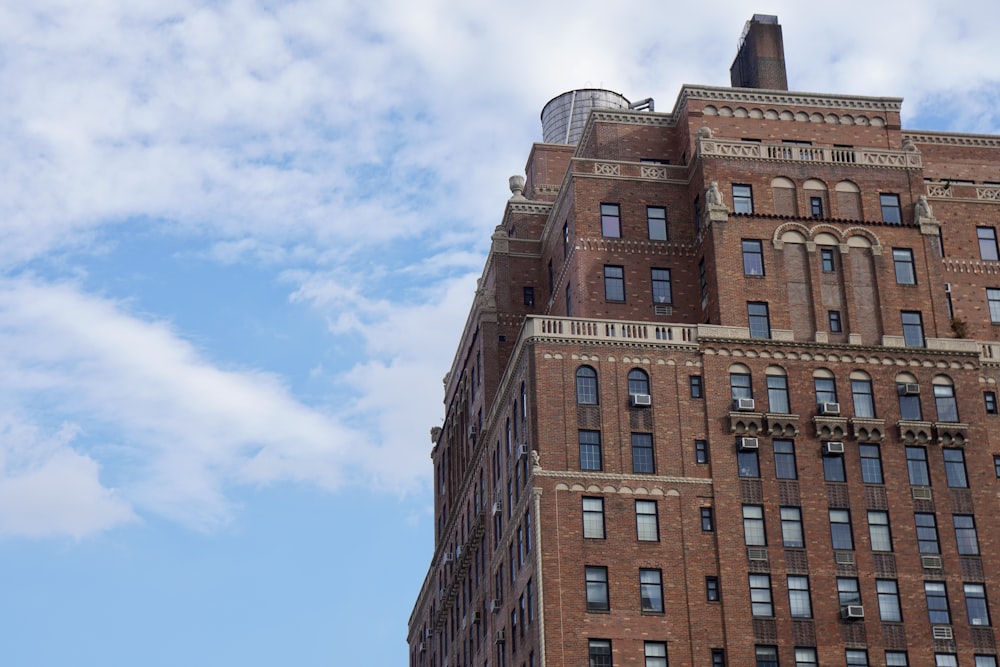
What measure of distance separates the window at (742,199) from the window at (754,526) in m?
18.6

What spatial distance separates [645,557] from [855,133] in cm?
3216

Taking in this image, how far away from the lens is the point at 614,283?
339 feet

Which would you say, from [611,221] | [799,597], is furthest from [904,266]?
[799,597]

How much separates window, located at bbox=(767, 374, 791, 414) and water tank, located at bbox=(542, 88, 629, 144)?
46.5m

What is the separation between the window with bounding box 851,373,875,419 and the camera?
97.8 metres

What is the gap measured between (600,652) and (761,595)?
923 cm

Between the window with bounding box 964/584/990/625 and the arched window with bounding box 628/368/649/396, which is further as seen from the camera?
the arched window with bounding box 628/368/649/396

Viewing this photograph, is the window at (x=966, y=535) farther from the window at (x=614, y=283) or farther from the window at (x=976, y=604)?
the window at (x=614, y=283)

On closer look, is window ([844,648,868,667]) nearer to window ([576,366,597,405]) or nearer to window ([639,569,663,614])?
window ([639,569,663,614])

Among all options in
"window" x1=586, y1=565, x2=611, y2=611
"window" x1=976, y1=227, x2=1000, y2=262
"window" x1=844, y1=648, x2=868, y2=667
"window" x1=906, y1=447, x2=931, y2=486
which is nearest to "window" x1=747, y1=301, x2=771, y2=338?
"window" x1=906, y1=447, x2=931, y2=486

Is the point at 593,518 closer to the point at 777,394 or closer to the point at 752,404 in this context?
the point at 752,404

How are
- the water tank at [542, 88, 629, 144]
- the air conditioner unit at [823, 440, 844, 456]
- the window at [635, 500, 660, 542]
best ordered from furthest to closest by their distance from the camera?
1. the water tank at [542, 88, 629, 144]
2. the air conditioner unit at [823, 440, 844, 456]
3. the window at [635, 500, 660, 542]

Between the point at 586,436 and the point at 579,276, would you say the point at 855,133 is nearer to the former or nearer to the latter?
the point at 579,276

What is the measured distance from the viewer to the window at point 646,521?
92312 mm
